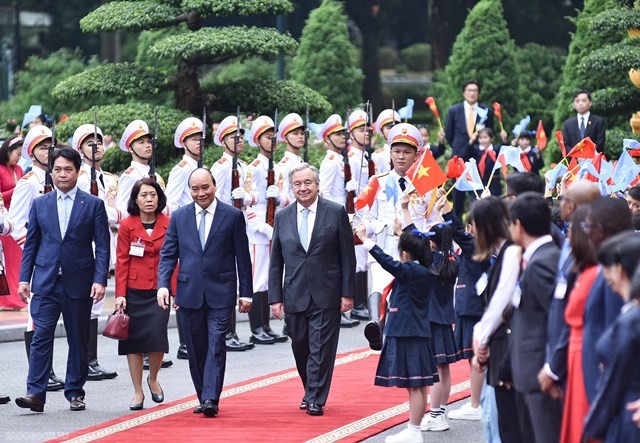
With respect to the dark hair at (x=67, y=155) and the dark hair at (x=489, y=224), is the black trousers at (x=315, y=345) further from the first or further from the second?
the dark hair at (x=489, y=224)

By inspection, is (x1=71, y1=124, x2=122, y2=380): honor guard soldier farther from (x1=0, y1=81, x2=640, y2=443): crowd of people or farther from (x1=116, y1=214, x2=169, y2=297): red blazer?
(x1=116, y1=214, x2=169, y2=297): red blazer

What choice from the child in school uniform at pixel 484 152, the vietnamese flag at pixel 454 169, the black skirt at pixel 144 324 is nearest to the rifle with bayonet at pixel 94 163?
the black skirt at pixel 144 324

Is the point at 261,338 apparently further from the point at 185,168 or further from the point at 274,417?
the point at 274,417

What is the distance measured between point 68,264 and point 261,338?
3822 mm

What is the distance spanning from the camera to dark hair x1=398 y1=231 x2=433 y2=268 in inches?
388

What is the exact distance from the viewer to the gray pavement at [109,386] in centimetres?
1033

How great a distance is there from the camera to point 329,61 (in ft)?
92.1

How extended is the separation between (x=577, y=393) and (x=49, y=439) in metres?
4.25

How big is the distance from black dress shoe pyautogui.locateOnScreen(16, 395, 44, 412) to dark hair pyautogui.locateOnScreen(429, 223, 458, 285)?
2991 millimetres

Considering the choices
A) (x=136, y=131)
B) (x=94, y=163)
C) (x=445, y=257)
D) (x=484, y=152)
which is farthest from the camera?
(x=484, y=152)

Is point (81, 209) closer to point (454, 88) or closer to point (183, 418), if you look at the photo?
point (183, 418)

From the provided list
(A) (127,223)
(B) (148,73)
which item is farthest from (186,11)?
(A) (127,223)

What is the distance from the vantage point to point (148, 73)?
17.7 metres

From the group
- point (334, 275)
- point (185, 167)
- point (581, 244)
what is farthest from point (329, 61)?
point (581, 244)
